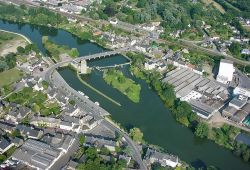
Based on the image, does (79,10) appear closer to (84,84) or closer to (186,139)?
(84,84)

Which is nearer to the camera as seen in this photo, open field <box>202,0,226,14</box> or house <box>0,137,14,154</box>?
house <box>0,137,14,154</box>

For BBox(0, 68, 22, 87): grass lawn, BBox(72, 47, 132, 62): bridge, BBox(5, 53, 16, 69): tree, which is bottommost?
BBox(72, 47, 132, 62): bridge

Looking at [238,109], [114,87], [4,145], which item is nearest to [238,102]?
[238,109]

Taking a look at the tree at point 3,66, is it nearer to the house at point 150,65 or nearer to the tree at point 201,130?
the house at point 150,65

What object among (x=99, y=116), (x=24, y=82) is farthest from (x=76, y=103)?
(x=24, y=82)

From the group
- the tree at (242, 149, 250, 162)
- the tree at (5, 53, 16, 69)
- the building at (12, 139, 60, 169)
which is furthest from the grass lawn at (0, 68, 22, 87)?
the tree at (242, 149, 250, 162)

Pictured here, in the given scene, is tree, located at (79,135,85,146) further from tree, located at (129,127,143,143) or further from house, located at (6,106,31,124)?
house, located at (6,106,31,124)

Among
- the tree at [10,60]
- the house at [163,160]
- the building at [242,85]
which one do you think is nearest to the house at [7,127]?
the house at [163,160]
